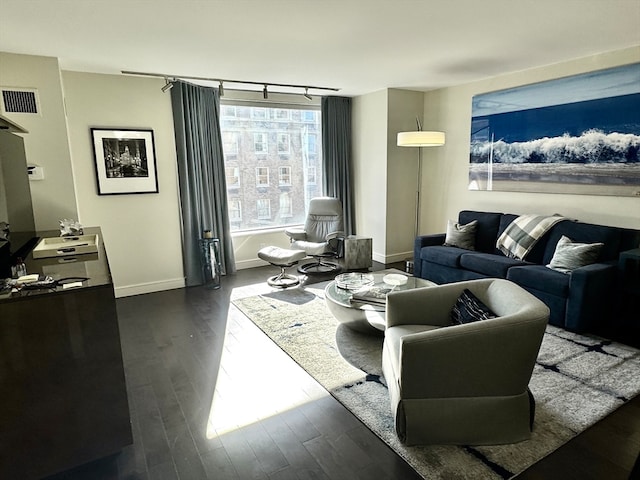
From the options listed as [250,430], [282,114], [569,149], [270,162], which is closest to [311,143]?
[282,114]

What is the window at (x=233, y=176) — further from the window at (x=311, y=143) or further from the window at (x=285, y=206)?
the window at (x=311, y=143)

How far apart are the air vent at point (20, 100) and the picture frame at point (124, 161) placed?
27.8 inches

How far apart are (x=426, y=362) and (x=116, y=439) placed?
1.63 metres

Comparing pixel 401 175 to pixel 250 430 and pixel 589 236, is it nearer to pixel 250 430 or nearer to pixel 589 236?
pixel 589 236

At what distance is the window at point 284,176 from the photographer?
5.92 meters

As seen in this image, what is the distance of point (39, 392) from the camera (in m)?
1.81

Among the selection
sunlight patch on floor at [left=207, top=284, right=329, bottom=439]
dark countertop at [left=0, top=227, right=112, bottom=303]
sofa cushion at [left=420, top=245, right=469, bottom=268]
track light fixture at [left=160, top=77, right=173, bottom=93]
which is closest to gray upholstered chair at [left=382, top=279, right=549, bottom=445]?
sunlight patch on floor at [left=207, top=284, right=329, bottom=439]

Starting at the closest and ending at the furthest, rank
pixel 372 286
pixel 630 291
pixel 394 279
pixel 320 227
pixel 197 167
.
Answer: pixel 630 291, pixel 372 286, pixel 394 279, pixel 197 167, pixel 320 227

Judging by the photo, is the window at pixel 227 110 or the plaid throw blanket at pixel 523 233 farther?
the window at pixel 227 110

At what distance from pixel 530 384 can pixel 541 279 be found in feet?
4.05

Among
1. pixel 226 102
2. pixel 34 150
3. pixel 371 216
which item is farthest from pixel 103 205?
pixel 371 216

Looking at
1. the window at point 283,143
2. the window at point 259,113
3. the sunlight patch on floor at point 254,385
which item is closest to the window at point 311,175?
the window at point 283,143

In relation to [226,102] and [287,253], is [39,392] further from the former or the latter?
[226,102]

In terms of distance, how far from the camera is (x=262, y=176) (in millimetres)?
5773
